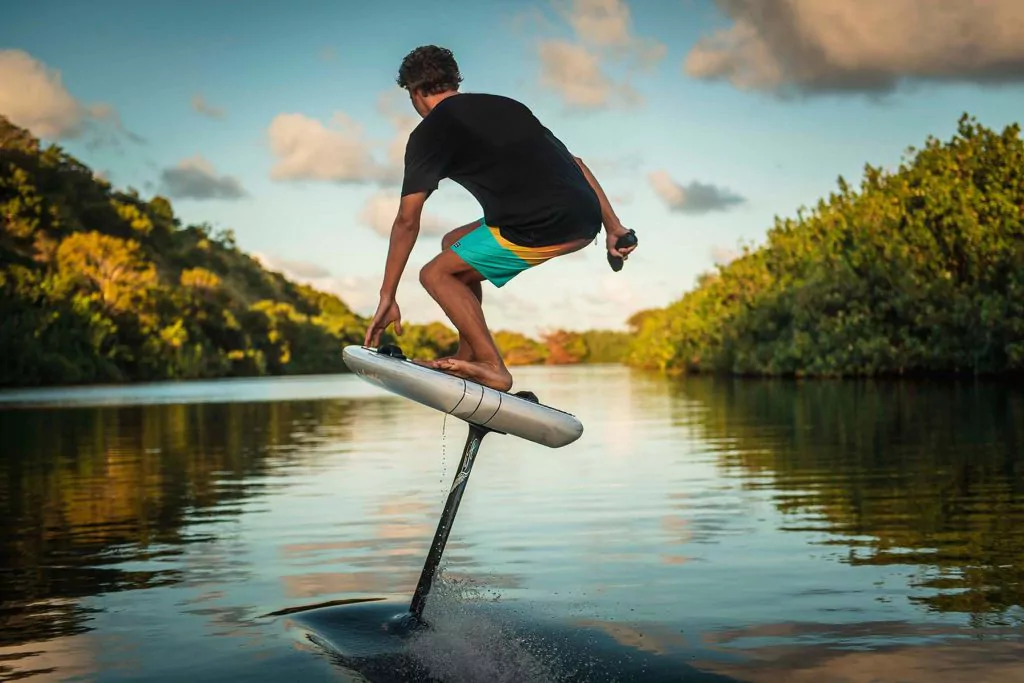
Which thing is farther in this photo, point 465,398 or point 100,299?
point 100,299

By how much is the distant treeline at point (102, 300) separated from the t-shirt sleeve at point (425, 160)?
80.0 m

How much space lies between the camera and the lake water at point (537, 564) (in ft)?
22.0

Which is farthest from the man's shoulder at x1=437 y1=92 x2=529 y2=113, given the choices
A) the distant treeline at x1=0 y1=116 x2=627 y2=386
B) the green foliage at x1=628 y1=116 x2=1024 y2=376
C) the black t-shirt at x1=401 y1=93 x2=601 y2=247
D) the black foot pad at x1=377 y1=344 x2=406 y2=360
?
the distant treeline at x1=0 y1=116 x2=627 y2=386

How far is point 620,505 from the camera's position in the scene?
14.1 m

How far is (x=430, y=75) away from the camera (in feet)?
20.9

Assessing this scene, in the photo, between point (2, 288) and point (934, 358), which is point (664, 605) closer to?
point (934, 358)

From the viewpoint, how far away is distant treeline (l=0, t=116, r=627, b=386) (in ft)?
281

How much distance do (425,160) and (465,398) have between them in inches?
48.7

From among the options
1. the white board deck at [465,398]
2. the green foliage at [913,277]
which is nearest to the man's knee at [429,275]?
the white board deck at [465,398]

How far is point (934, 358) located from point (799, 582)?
53308 mm

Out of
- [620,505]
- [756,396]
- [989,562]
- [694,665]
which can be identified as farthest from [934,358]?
[694,665]

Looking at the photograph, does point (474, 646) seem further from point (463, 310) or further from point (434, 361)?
point (463, 310)

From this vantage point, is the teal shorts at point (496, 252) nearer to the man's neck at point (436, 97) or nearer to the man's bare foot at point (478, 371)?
the man's bare foot at point (478, 371)

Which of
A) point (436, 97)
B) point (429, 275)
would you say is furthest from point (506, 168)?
point (429, 275)
